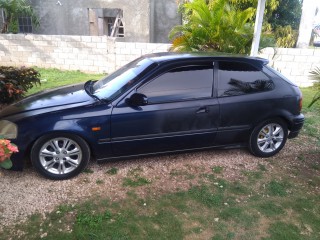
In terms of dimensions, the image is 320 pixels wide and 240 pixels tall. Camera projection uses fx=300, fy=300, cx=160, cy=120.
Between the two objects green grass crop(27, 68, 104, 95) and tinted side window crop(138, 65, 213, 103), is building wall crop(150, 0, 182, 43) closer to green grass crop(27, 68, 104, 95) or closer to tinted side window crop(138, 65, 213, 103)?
green grass crop(27, 68, 104, 95)

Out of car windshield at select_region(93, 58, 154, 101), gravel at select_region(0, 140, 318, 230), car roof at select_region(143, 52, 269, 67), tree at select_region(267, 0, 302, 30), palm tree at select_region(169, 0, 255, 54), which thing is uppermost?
tree at select_region(267, 0, 302, 30)

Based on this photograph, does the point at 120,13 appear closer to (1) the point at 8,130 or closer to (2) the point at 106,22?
(2) the point at 106,22

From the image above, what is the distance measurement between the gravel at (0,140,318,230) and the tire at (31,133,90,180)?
4.8 inches

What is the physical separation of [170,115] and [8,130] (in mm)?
1936

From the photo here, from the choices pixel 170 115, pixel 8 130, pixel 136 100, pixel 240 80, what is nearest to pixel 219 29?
pixel 240 80

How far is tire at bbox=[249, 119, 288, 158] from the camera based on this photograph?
4344 millimetres

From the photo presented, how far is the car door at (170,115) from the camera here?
372cm

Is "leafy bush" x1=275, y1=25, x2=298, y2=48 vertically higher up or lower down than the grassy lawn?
higher up

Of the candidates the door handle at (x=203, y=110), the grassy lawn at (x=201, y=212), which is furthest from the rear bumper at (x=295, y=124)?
the door handle at (x=203, y=110)

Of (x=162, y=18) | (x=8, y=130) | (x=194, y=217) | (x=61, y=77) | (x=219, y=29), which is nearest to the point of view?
(x=194, y=217)

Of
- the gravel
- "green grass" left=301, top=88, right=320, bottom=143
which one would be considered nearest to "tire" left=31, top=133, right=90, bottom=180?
the gravel

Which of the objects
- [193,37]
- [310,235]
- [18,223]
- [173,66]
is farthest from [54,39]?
[310,235]

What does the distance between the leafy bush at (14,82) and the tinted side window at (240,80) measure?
11.9ft

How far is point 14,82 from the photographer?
5.62 m
